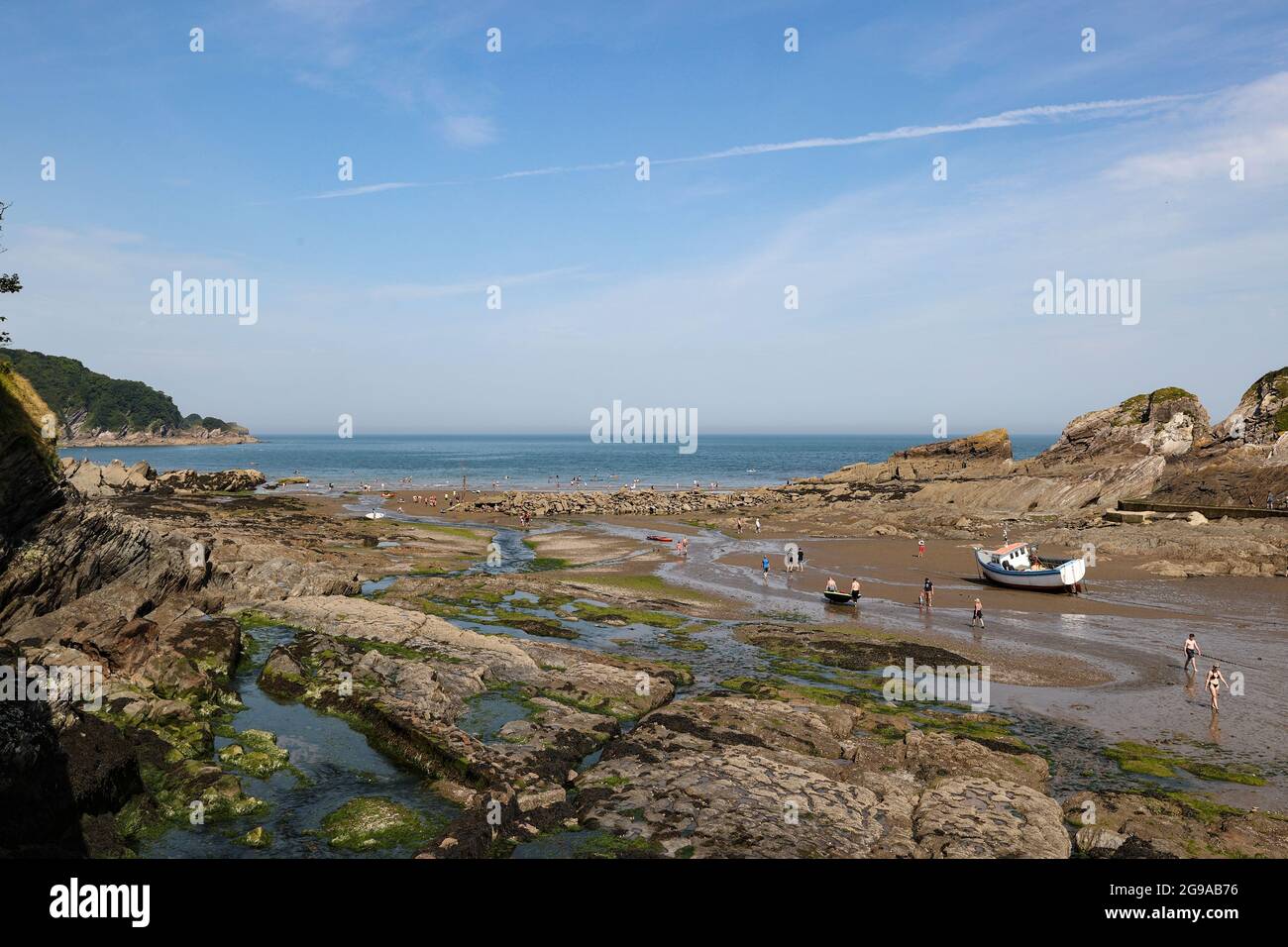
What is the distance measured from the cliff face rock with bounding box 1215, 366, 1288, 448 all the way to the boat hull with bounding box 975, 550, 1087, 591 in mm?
45068

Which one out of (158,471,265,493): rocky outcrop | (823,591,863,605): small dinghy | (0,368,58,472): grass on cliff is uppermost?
(0,368,58,472): grass on cliff

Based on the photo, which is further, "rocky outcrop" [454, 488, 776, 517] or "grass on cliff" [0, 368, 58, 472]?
"rocky outcrop" [454, 488, 776, 517]

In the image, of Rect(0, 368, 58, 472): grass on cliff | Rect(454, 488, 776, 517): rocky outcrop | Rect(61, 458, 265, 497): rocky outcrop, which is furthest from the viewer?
Rect(454, 488, 776, 517): rocky outcrop

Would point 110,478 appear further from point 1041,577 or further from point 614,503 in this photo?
point 1041,577

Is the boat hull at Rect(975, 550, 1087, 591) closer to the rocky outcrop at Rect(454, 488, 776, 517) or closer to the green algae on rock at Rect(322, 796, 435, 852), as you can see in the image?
the green algae on rock at Rect(322, 796, 435, 852)

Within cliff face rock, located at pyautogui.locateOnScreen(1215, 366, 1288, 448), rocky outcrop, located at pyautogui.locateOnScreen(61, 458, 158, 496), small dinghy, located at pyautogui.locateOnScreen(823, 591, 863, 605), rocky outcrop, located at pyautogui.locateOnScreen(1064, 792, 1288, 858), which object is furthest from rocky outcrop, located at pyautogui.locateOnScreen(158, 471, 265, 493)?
cliff face rock, located at pyautogui.locateOnScreen(1215, 366, 1288, 448)

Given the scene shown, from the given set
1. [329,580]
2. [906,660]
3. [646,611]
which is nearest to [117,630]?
[329,580]

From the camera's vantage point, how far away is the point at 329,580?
36438 millimetres

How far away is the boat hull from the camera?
141 ft

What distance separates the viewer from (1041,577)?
4388cm

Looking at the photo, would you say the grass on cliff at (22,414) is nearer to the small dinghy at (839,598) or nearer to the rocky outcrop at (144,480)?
the small dinghy at (839,598)
